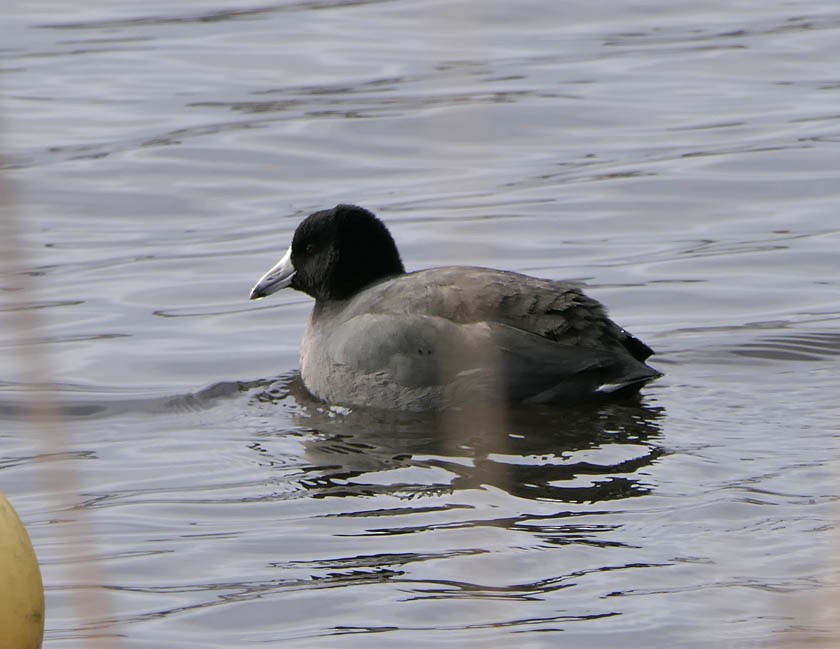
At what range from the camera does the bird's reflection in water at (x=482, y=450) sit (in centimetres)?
689

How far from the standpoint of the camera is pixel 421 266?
34.9 feet

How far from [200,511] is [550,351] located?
1892mm

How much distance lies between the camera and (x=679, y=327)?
9.30 m

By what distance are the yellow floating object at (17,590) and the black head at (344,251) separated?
4.84 metres

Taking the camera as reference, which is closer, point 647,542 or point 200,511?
point 647,542

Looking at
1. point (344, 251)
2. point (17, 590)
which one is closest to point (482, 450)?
point (344, 251)

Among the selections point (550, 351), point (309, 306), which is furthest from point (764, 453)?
point (309, 306)

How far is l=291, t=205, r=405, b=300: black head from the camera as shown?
891cm

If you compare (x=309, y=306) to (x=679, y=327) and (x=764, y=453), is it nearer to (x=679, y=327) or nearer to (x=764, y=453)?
(x=679, y=327)

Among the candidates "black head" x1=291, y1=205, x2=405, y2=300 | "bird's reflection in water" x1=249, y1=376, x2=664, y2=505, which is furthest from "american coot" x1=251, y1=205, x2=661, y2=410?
"black head" x1=291, y1=205, x2=405, y2=300

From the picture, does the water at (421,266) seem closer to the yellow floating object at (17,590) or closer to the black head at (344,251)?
the yellow floating object at (17,590)

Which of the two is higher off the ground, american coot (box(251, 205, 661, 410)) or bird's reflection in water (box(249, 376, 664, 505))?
american coot (box(251, 205, 661, 410))

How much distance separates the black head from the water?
1.49 ft

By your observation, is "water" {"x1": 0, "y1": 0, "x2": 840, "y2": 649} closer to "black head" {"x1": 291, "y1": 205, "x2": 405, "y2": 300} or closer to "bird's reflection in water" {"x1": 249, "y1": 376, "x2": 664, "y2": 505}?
"bird's reflection in water" {"x1": 249, "y1": 376, "x2": 664, "y2": 505}
